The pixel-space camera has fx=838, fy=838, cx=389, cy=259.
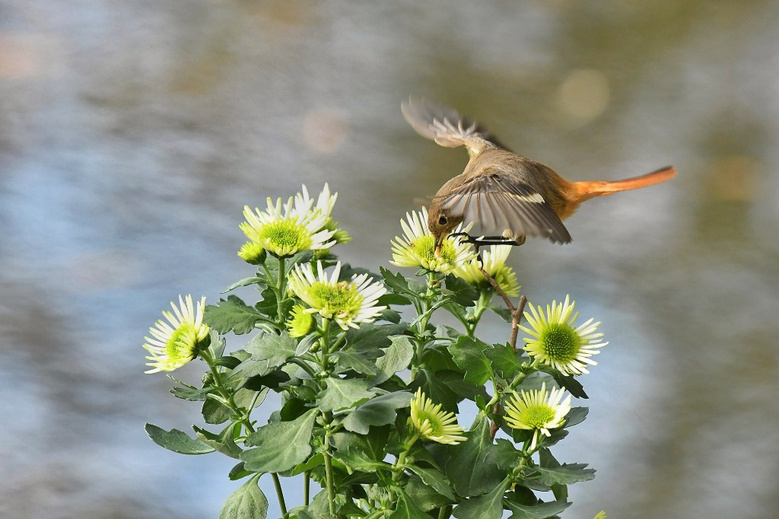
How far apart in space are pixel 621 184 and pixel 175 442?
22.7 inches

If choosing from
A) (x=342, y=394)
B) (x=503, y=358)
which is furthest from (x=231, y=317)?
(x=503, y=358)

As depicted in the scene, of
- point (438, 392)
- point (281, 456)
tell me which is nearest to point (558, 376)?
point (438, 392)

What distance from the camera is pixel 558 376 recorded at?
789 mm

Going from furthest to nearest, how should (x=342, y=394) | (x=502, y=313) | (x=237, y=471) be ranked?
(x=502, y=313) < (x=237, y=471) < (x=342, y=394)

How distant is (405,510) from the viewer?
0.73 m

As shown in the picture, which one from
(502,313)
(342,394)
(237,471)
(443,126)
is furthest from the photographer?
(443,126)

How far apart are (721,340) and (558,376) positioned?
105cm

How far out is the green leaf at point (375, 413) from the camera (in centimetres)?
70

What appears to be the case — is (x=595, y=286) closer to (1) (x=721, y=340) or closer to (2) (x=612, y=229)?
(2) (x=612, y=229)

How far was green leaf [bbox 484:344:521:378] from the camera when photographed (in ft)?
2.50

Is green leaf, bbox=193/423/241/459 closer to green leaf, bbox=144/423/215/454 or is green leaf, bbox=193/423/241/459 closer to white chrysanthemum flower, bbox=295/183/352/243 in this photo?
green leaf, bbox=144/423/215/454

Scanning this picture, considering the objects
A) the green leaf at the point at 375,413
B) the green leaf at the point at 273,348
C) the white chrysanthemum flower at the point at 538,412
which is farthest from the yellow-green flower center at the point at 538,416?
the green leaf at the point at 273,348

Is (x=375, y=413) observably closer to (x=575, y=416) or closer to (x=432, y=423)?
(x=432, y=423)

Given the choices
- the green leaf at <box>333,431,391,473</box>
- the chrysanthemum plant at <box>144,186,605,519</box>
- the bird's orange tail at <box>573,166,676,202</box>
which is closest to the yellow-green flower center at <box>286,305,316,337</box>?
the chrysanthemum plant at <box>144,186,605,519</box>
